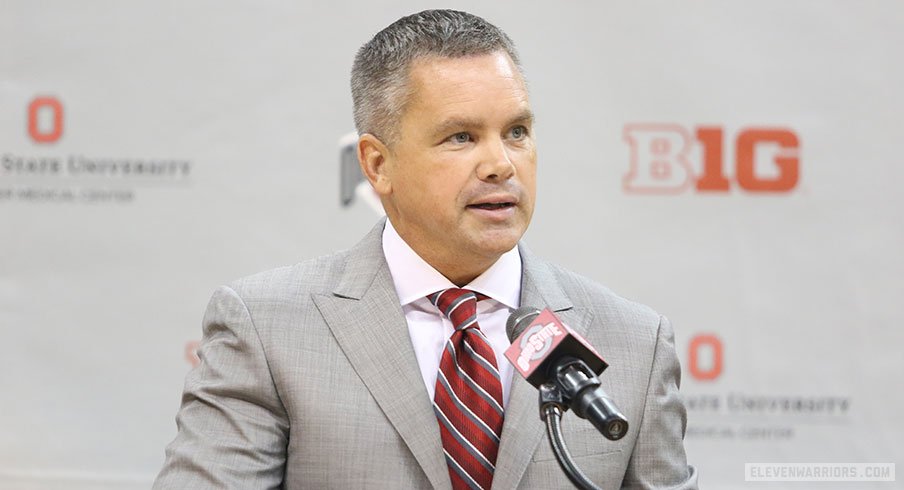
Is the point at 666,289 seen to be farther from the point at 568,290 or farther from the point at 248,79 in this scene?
the point at 248,79

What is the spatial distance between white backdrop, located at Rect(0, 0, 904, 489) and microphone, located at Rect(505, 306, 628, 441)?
1.75m

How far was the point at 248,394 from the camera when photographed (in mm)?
1994

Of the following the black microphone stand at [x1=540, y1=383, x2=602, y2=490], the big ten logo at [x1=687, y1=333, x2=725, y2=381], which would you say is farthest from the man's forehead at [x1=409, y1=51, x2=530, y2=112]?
the big ten logo at [x1=687, y1=333, x2=725, y2=381]

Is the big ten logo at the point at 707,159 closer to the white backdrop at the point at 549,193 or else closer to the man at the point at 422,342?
the white backdrop at the point at 549,193

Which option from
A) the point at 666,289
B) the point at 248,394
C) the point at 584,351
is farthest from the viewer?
the point at 666,289

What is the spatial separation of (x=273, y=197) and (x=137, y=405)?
722 mm

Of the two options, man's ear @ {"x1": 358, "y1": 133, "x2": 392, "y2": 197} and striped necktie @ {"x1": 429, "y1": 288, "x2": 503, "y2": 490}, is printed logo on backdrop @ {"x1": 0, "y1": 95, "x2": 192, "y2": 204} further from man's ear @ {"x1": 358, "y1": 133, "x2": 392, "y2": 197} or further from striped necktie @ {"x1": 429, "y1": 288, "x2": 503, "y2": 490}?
striped necktie @ {"x1": 429, "y1": 288, "x2": 503, "y2": 490}

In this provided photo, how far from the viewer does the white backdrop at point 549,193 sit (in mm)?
3289

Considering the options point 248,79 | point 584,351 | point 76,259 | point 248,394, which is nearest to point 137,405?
point 76,259

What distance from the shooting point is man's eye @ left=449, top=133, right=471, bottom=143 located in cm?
204

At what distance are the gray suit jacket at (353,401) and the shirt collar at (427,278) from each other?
0.02 m

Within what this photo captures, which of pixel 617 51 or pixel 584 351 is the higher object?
pixel 617 51

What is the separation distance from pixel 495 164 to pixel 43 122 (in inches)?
72.4

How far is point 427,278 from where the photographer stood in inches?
85.5
